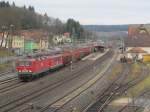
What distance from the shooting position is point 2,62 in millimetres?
71375

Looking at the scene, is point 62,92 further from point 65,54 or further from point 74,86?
point 65,54

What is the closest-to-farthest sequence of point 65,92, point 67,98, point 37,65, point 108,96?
point 67,98 → point 108,96 → point 65,92 → point 37,65

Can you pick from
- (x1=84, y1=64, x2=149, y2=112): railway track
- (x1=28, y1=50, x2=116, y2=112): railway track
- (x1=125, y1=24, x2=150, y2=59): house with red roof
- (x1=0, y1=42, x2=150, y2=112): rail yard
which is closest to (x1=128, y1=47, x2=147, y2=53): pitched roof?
(x1=125, y1=24, x2=150, y2=59): house with red roof

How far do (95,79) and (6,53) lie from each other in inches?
1747

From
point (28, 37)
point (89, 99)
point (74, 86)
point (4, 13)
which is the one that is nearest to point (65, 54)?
point (74, 86)

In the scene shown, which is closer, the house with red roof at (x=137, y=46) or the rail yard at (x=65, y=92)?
the rail yard at (x=65, y=92)

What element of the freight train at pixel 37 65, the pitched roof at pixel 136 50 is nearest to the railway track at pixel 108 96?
the freight train at pixel 37 65

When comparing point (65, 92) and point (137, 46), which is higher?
point (137, 46)

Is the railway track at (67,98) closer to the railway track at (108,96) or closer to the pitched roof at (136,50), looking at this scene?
the railway track at (108,96)

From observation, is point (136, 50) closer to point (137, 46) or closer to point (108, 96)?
point (137, 46)

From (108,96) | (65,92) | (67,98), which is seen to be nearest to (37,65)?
(65,92)

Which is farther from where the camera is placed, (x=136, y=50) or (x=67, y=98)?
(x=136, y=50)

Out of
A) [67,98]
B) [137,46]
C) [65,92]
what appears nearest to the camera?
[67,98]

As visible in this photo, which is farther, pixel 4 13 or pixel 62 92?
pixel 4 13
